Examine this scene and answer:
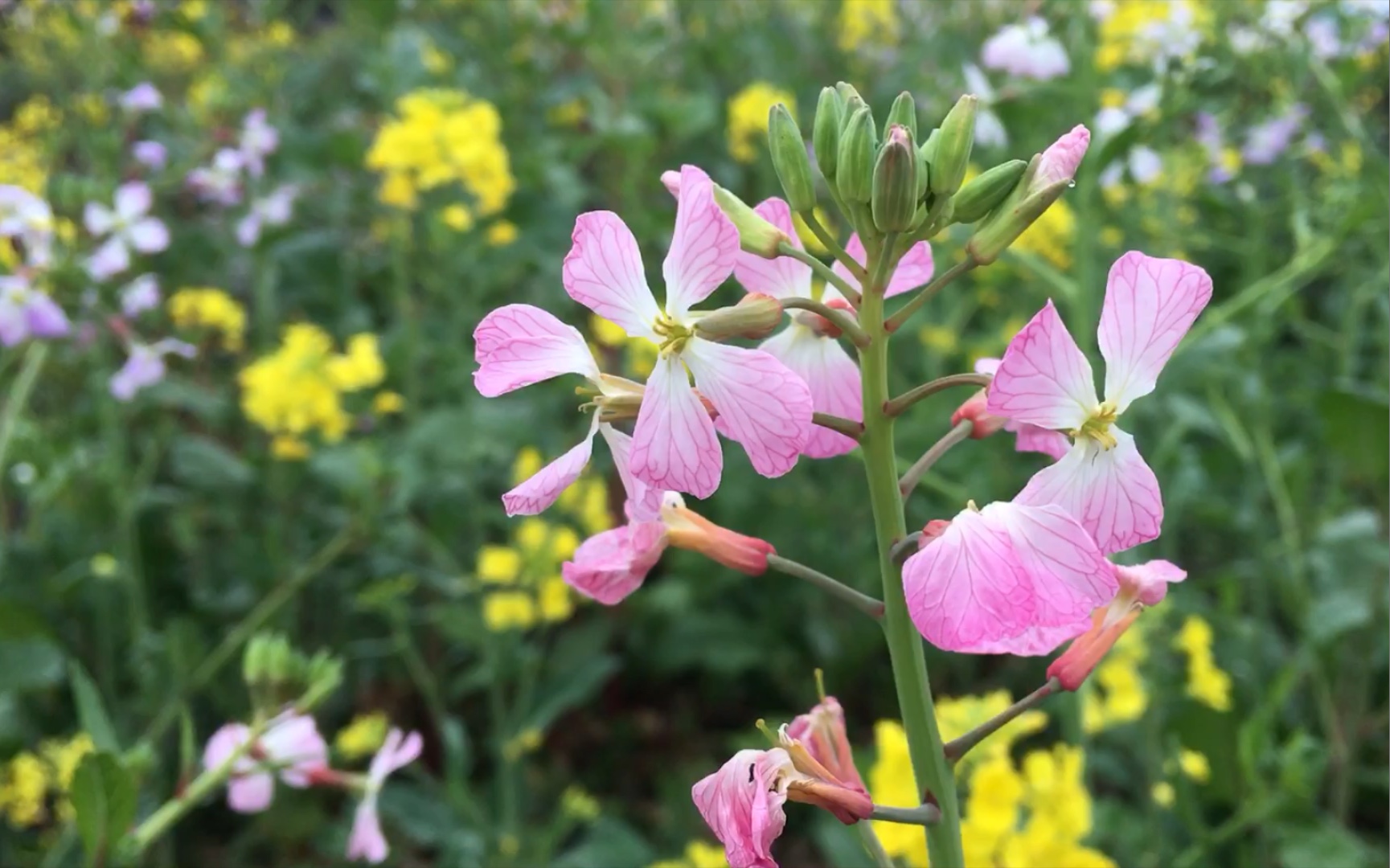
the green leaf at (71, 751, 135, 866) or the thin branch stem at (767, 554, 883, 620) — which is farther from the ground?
the thin branch stem at (767, 554, 883, 620)

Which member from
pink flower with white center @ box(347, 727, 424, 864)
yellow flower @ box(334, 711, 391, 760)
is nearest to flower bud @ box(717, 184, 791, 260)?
pink flower with white center @ box(347, 727, 424, 864)

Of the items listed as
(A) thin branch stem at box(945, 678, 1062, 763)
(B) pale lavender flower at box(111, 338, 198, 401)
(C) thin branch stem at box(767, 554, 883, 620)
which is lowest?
(B) pale lavender flower at box(111, 338, 198, 401)

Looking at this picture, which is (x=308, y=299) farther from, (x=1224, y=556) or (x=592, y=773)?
(x=1224, y=556)

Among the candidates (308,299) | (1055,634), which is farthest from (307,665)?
(308,299)

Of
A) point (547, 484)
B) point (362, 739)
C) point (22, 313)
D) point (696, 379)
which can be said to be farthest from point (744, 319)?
point (22, 313)

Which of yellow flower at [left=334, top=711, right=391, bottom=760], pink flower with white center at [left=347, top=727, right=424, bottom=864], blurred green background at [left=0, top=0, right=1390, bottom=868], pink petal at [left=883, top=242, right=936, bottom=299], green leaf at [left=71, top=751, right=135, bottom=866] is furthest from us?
blurred green background at [left=0, top=0, right=1390, bottom=868]

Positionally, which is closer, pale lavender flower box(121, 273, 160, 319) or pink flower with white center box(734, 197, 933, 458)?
pink flower with white center box(734, 197, 933, 458)

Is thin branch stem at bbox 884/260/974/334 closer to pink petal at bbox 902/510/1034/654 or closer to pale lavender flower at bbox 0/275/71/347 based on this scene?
pink petal at bbox 902/510/1034/654
